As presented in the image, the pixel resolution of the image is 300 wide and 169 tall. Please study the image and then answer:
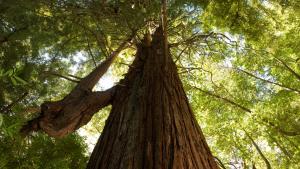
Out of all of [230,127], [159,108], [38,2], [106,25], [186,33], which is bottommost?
[159,108]

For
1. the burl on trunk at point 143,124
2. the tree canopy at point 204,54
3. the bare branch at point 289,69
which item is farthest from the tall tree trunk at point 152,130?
the bare branch at point 289,69

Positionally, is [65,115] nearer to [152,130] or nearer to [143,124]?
[143,124]

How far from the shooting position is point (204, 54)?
18.2 ft

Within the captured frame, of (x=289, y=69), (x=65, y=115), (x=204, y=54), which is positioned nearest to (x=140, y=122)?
(x=65, y=115)

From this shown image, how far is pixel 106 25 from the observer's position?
5.60 meters

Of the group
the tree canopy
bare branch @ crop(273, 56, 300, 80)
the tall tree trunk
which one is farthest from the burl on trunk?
bare branch @ crop(273, 56, 300, 80)

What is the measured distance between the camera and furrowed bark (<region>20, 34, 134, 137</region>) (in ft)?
8.86

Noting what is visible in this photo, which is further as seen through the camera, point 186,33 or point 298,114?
point 186,33

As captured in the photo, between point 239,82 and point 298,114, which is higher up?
point 239,82

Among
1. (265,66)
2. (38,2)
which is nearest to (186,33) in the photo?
(265,66)

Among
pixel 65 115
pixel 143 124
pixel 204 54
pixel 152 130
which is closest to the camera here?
pixel 152 130

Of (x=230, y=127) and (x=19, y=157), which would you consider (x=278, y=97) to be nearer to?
(x=230, y=127)

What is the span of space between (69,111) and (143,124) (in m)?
0.75

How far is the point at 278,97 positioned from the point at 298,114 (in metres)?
0.51
